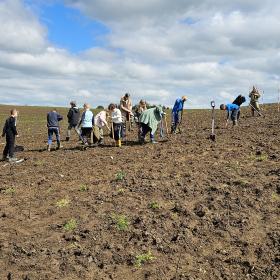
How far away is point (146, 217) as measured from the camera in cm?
923

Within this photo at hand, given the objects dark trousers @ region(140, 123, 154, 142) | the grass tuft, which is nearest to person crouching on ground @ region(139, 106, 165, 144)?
dark trousers @ region(140, 123, 154, 142)

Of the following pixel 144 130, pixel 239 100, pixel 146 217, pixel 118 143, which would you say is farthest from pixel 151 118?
pixel 146 217

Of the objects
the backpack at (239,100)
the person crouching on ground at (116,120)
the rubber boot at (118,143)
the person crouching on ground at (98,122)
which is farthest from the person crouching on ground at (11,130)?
the backpack at (239,100)

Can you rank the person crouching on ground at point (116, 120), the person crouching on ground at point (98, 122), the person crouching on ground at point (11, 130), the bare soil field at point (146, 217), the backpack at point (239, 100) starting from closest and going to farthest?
the bare soil field at point (146, 217) → the person crouching on ground at point (11, 130) → the person crouching on ground at point (116, 120) → the person crouching on ground at point (98, 122) → the backpack at point (239, 100)

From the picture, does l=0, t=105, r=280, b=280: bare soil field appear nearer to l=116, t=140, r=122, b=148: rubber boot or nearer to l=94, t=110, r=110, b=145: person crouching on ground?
l=116, t=140, r=122, b=148: rubber boot

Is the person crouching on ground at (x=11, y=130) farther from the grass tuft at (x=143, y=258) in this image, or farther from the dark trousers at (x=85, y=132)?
the grass tuft at (x=143, y=258)

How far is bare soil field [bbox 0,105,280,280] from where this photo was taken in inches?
302

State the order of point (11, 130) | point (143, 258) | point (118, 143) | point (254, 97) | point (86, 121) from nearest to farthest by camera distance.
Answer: point (143, 258) → point (11, 130) → point (86, 121) → point (118, 143) → point (254, 97)

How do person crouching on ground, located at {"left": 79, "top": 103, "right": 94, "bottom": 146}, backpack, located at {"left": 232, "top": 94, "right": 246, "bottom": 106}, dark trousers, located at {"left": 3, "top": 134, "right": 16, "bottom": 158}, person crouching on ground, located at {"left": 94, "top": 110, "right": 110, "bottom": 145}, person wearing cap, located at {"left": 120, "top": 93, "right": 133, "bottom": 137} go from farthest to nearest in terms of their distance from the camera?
1. backpack, located at {"left": 232, "top": 94, "right": 246, "bottom": 106}
2. person wearing cap, located at {"left": 120, "top": 93, "right": 133, "bottom": 137}
3. person crouching on ground, located at {"left": 94, "top": 110, "right": 110, "bottom": 145}
4. person crouching on ground, located at {"left": 79, "top": 103, "right": 94, "bottom": 146}
5. dark trousers, located at {"left": 3, "top": 134, "right": 16, "bottom": 158}

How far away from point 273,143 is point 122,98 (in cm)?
659

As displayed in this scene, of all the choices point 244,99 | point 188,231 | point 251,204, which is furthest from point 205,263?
point 244,99

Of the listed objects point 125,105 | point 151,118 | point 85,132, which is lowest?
point 85,132

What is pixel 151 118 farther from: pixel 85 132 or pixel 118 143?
pixel 85 132

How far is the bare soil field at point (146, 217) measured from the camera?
766cm
